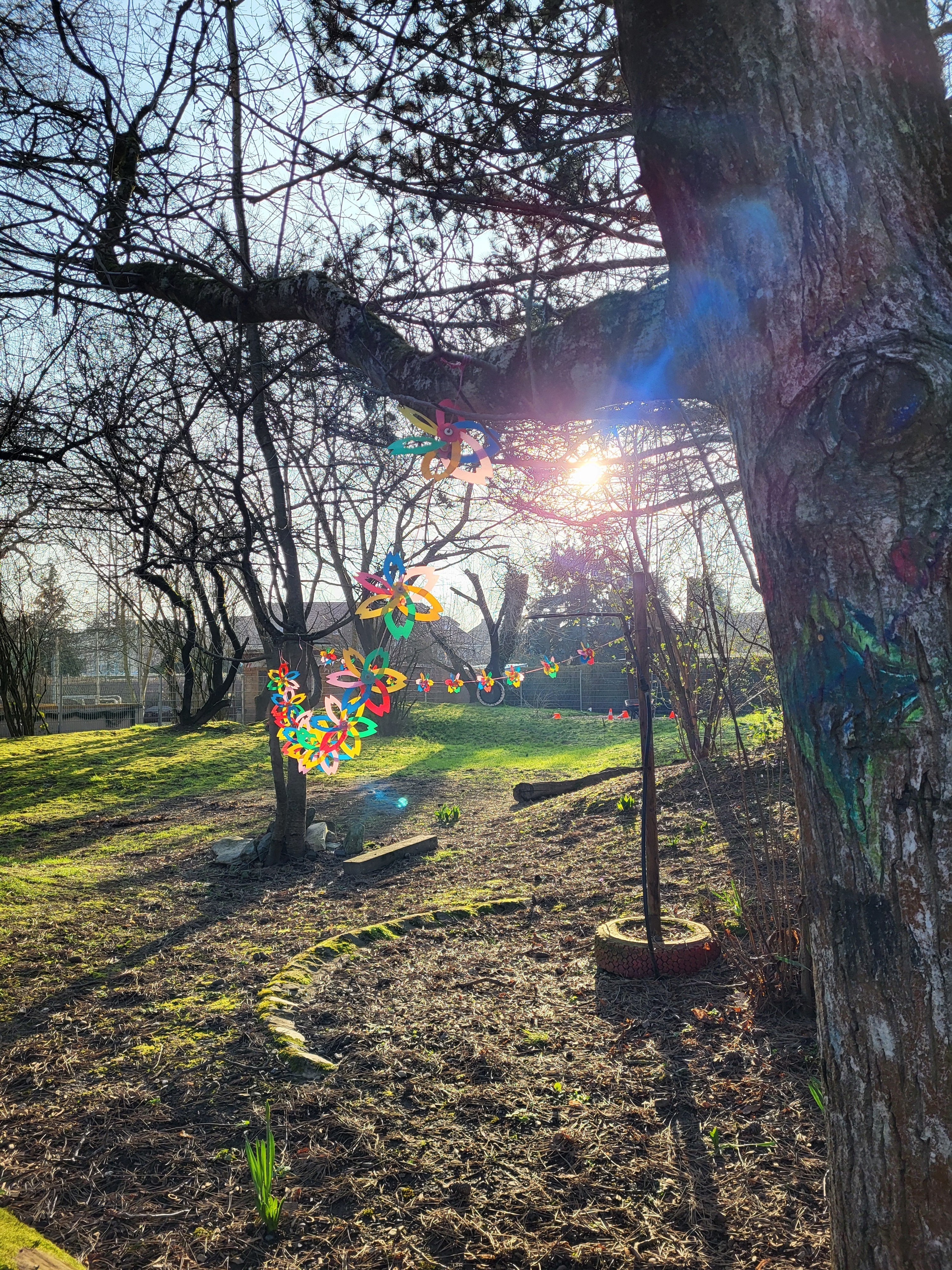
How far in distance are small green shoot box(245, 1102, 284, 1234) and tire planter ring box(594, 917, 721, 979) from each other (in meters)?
1.75

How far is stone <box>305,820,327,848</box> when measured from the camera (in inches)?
254

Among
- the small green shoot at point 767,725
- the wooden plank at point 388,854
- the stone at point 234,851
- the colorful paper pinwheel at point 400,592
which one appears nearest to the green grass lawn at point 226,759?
the stone at point 234,851

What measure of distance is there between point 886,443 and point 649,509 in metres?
2.34

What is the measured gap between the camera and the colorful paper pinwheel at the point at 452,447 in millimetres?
2648

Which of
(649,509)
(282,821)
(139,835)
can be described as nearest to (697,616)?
(649,509)

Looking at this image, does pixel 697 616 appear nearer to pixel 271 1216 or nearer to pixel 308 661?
pixel 308 661

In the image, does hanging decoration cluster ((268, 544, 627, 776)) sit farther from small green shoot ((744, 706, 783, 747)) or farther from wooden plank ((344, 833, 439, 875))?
small green shoot ((744, 706, 783, 747))

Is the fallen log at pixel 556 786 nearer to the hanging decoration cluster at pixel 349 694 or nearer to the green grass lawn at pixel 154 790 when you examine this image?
the green grass lawn at pixel 154 790

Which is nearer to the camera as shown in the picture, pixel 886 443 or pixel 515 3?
pixel 886 443

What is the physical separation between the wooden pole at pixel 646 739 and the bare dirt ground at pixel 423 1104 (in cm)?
30

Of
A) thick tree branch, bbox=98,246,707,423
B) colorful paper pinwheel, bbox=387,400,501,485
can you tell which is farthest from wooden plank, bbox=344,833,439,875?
thick tree branch, bbox=98,246,707,423

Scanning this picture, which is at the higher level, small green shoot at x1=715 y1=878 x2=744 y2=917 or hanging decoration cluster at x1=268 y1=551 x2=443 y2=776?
hanging decoration cluster at x1=268 y1=551 x2=443 y2=776

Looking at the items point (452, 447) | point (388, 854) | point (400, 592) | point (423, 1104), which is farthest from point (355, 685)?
point (423, 1104)

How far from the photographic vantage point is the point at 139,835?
7.31 meters
